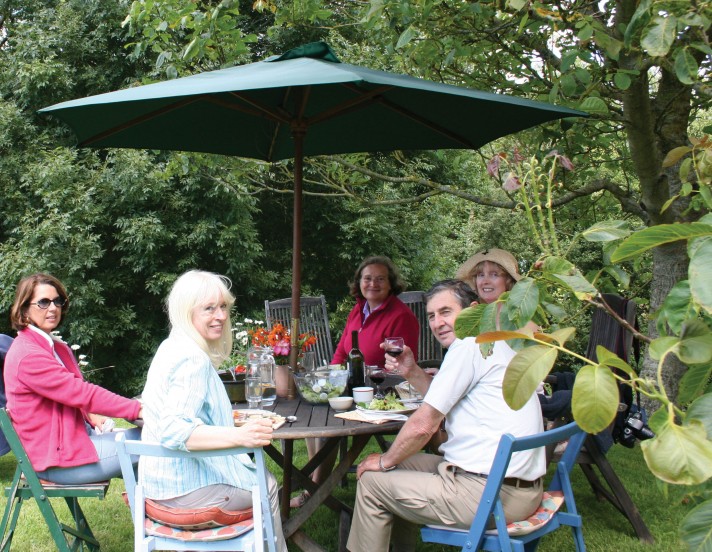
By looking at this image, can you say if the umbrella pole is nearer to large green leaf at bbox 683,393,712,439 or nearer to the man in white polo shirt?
the man in white polo shirt

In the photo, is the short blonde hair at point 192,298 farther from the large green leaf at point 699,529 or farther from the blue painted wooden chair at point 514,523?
the large green leaf at point 699,529

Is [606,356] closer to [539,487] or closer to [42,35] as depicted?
[539,487]

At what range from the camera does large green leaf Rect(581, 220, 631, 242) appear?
1062 millimetres

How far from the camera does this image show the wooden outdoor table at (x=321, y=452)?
7.76ft

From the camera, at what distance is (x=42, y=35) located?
9.00m

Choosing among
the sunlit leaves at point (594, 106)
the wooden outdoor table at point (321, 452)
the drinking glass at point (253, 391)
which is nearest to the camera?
the sunlit leaves at point (594, 106)

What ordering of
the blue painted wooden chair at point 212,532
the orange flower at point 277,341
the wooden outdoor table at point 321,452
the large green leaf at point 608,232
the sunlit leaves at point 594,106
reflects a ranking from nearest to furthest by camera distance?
the large green leaf at point 608,232, the blue painted wooden chair at point 212,532, the sunlit leaves at point 594,106, the wooden outdoor table at point 321,452, the orange flower at point 277,341

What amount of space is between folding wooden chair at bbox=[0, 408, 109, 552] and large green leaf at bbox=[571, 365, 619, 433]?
7.17 ft

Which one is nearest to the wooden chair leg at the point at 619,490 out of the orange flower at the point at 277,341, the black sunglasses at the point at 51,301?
the orange flower at the point at 277,341

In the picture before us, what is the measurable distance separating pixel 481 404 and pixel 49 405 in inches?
67.8

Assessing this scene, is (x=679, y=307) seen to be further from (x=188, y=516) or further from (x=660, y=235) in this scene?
(x=188, y=516)

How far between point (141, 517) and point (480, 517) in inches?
41.7

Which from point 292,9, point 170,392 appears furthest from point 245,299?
point 170,392

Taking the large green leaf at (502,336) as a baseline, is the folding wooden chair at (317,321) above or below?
below
